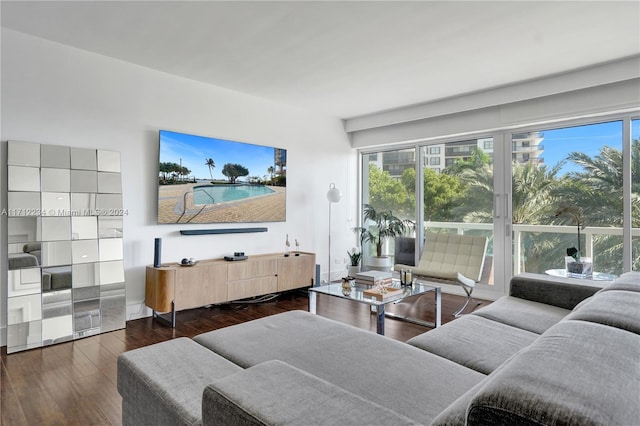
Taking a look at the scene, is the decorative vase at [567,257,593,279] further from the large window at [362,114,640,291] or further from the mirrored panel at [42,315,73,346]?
the mirrored panel at [42,315,73,346]

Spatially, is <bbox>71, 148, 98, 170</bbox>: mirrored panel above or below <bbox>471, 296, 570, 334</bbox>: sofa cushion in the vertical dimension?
above

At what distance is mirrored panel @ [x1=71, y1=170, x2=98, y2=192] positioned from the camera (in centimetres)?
317

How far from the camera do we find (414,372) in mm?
1440

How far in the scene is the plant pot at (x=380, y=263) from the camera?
17.8 feet

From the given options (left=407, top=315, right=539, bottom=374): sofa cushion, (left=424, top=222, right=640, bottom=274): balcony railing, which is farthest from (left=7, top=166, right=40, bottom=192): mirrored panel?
(left=424, top=222, right=640, bottom=274): balcony railing

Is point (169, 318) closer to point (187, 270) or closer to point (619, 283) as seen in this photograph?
point (187, 270)

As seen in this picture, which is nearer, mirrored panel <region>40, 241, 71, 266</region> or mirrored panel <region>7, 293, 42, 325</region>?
mirrored panel <region>7, 293, 42, 325</region>

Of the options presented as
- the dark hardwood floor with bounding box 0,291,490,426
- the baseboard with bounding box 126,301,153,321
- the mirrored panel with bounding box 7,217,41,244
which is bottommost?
the dark hardwood floor with bounding box 0,291,490,426

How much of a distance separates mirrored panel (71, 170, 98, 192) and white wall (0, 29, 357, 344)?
0.28 m

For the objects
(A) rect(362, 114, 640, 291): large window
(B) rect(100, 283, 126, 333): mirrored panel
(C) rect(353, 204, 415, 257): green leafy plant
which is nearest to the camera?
(B) rect(100, 283, 126, 333): mirrored panel

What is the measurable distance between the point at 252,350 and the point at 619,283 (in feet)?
6.38

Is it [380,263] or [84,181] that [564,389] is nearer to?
[84,181]

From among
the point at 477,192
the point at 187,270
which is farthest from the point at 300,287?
the point at 477,192

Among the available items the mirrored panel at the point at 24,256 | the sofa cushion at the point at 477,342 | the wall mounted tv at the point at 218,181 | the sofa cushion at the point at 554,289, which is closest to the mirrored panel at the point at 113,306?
the mirrored panel at the point at 24,256
